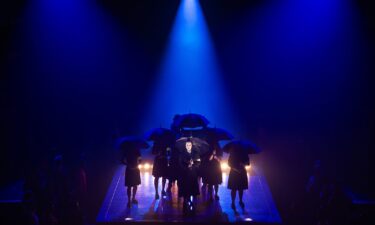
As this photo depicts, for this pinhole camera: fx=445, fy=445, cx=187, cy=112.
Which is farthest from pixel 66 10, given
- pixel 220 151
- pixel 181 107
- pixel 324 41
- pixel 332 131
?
pixel 332 131

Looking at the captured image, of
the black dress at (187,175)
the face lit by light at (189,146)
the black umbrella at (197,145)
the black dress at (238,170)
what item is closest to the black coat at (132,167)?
the black umbrella at (197,145)

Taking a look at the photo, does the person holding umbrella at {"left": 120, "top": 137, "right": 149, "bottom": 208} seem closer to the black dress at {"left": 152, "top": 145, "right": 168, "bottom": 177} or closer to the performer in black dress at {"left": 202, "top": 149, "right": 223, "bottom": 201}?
the black dress at {"left": 152, "top": 145, "right": 168, "bottom": 177}

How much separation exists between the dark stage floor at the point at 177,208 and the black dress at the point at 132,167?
700 millimetres

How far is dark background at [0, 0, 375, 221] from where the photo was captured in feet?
47.5

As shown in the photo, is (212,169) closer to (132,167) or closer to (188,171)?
(188,171)

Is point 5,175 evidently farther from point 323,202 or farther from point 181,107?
point 323,202

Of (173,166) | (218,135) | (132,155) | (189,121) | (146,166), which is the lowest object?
(146,166)

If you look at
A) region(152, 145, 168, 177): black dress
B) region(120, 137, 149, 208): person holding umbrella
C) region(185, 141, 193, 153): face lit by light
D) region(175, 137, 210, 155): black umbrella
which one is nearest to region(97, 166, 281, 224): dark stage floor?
region(120, 137, 149, 208): person holding umbrella

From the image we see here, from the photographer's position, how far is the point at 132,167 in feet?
35.6

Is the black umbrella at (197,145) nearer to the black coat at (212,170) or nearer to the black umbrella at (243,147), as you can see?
the black coat at (212,170)

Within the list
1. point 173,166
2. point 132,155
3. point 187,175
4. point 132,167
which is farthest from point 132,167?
point 187,175

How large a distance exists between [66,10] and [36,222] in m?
8.18

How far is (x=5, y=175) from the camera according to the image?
14.0m

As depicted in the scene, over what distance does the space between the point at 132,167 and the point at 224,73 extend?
19.8ft
